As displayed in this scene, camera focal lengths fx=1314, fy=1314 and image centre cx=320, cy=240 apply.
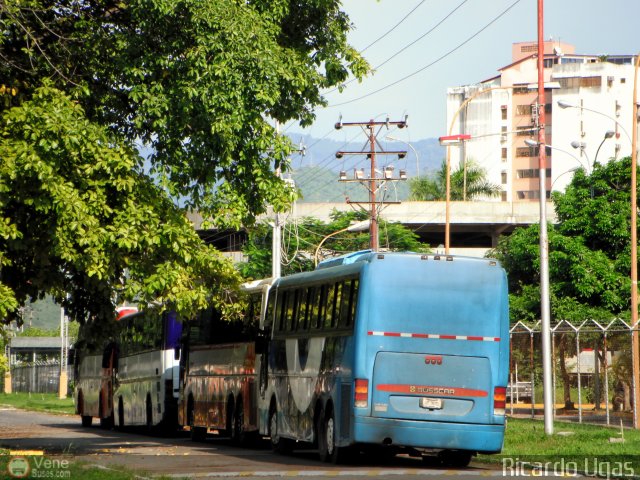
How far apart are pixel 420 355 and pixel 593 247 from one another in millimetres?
25663

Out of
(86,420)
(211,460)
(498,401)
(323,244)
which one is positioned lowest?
(86,420)

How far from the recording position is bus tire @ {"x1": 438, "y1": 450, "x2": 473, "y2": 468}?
20344 millimetres

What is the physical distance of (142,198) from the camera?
21094 mm

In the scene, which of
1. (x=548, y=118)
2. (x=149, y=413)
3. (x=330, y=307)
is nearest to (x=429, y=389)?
(x=330, y=307)

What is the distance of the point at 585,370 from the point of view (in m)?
38.5

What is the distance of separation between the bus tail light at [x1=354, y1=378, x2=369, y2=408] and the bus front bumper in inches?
8.0

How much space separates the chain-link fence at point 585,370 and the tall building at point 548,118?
82582 mm

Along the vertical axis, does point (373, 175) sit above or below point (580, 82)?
below

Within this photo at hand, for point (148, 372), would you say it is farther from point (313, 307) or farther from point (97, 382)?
point (313, 307)

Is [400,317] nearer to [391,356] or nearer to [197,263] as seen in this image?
[391,356]

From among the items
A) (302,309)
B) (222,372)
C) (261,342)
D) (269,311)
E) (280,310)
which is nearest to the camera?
(302,309)

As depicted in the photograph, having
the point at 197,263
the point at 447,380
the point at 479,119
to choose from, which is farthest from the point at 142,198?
the point at 479,119

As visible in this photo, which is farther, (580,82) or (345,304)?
(580,82)

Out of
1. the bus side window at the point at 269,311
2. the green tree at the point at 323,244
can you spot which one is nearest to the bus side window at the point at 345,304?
the bus side window at the point at 269,311
